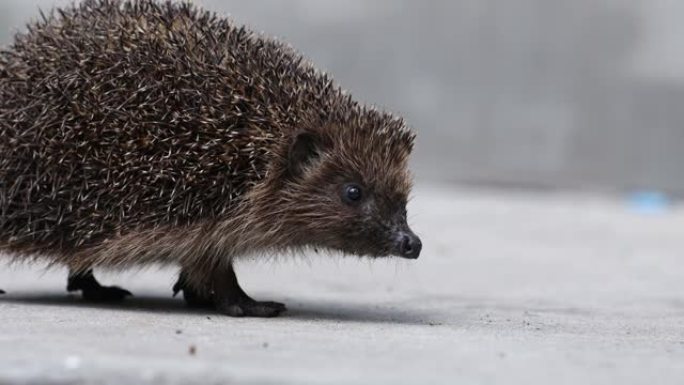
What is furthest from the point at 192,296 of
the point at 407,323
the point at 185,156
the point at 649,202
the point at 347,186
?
the point at 649,202

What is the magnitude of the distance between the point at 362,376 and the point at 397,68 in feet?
43.9

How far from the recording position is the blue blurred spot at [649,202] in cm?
1582

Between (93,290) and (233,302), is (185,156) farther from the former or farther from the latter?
(93,290)

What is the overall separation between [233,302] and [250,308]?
107mm

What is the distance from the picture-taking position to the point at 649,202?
17.1 m

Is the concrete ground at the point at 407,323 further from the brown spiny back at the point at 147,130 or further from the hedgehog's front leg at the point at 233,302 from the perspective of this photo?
A: the brown spiny back at the point at 147,130

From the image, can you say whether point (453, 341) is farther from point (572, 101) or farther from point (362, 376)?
point (572, 101)

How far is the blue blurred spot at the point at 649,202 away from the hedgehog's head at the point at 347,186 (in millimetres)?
9687

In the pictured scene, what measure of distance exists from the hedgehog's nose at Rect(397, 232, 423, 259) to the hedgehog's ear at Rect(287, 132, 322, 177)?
2.09 ft

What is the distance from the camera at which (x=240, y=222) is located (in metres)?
6.21

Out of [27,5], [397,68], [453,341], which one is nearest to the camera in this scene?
[453,341]

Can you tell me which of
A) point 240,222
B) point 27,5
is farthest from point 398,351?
point 27,5

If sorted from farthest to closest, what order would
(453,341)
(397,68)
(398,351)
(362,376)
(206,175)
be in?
(397,68) < (206,175) < (453,341) < (398,351) < (362,376)

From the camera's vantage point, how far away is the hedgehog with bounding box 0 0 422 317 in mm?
6062
